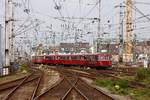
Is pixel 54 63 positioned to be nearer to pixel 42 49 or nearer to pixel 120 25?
pixel 120 25

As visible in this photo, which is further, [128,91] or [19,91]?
[128,91]

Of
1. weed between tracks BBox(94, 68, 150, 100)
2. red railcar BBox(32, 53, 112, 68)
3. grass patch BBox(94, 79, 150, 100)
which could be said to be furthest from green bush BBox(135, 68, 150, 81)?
red railcar BBox(32, 53, 112, 68)

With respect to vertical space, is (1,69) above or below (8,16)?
below

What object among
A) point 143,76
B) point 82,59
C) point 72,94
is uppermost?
point 82,59

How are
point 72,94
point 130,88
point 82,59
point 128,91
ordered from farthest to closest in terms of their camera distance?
point 82,59 → point 130,88 → point 128,91 → point 72,94

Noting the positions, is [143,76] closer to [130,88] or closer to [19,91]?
[130,88]

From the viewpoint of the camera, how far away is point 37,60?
312 ft

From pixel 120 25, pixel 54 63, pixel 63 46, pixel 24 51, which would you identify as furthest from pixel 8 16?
pixel 24 51

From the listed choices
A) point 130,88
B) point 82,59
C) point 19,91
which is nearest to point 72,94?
point 19,91

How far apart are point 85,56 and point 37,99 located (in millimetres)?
41942

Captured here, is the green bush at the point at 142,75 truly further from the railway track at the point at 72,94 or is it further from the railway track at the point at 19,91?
the railway track at the point at 19,91

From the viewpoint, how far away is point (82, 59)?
6025 centimetres

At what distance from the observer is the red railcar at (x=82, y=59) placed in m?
53.7

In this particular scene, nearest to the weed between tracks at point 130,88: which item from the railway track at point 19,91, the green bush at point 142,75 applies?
the green bush at point 142,75
